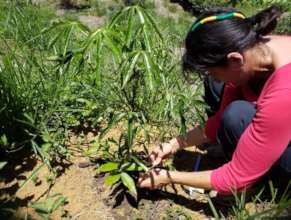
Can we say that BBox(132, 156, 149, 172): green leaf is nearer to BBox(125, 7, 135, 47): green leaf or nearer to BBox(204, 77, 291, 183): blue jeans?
BBox(204, 77, 291, 183): blue jeans

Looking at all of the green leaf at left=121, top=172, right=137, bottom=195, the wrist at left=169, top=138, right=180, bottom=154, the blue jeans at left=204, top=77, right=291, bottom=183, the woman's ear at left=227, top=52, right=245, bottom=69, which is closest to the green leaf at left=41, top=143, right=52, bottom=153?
the green leaf at left=121, top=172, right=137, bottom=195

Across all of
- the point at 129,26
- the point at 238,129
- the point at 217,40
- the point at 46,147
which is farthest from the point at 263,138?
the point at 46,147

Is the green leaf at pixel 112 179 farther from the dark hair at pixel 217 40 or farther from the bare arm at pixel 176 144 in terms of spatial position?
the dark hair at pixel 217 40

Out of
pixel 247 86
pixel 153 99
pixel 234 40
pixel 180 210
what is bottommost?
pixel 180 210

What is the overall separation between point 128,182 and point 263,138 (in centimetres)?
58

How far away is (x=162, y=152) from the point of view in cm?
222

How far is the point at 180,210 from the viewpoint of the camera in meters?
2.14

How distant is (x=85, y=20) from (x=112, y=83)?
10.2 ft

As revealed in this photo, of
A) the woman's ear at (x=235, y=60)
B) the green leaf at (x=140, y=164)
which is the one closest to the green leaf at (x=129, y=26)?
the woman's ear at (x=235, y=60)

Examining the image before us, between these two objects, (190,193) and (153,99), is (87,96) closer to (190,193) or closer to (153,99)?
(153,99)

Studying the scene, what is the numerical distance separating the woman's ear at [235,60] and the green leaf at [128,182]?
62 cm

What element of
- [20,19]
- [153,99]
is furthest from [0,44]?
[153,99]

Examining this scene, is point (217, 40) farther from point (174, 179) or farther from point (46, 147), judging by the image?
point (46, 147)

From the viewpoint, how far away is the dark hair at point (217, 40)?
1.78m
